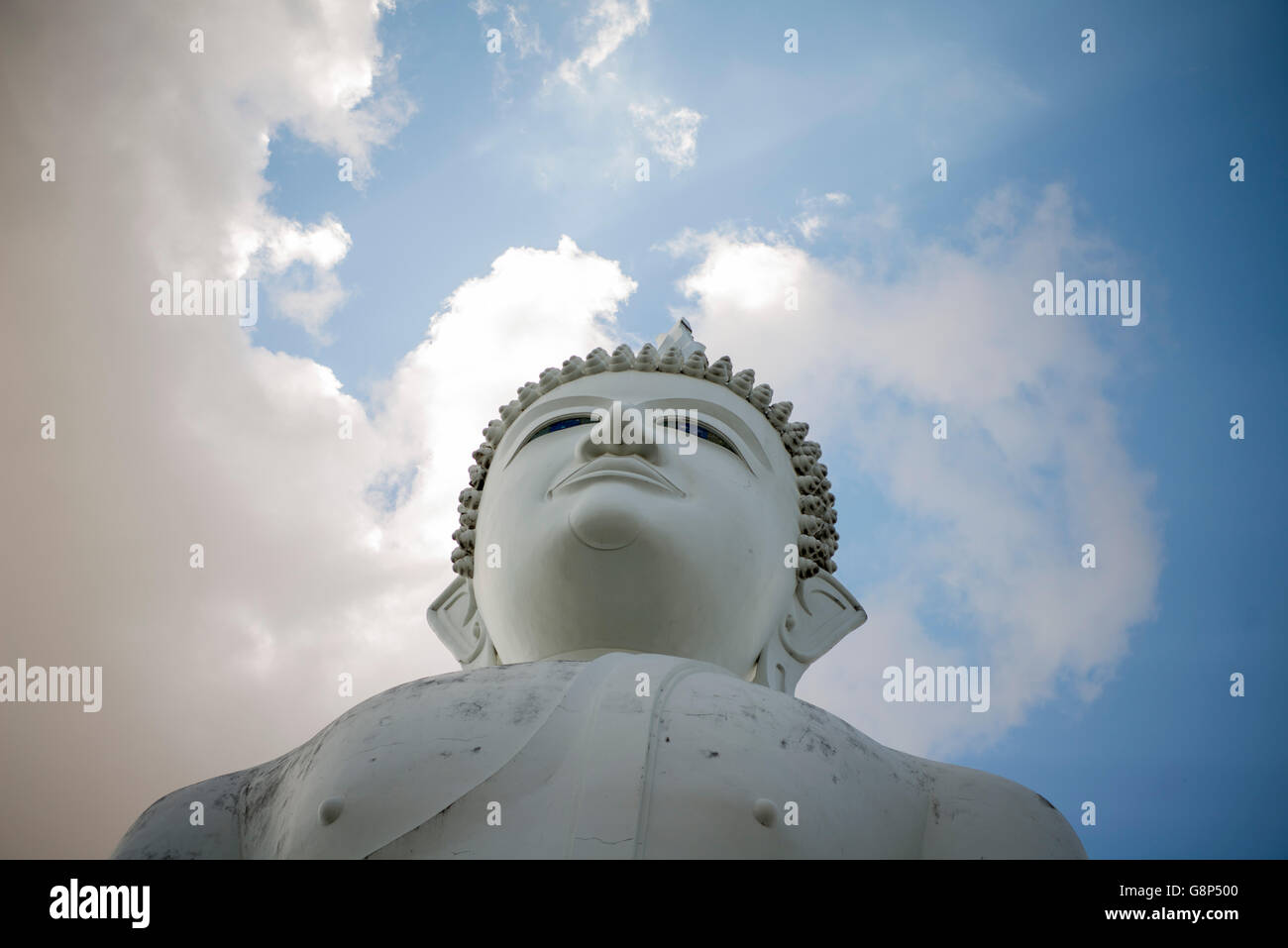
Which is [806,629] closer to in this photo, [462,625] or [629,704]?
[462,625]

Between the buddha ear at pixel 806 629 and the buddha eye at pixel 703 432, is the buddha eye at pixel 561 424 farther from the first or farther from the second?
the buddha ear at pixel 806 629

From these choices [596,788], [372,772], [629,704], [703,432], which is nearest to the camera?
[596,788]

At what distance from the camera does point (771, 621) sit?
6.66 m

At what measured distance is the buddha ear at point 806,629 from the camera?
21.9 ft

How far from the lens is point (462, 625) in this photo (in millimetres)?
7199

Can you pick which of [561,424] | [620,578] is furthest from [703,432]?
[620,578]

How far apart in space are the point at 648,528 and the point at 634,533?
0.07 m

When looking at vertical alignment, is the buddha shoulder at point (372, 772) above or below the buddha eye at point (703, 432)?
below

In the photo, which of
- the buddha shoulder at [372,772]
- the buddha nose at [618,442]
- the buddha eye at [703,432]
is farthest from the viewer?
the buddha eye at [703,432]

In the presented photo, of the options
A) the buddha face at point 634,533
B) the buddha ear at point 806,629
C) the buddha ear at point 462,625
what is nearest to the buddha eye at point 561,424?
the buddha face at point 634,533

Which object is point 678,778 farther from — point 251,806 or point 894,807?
point 251,806

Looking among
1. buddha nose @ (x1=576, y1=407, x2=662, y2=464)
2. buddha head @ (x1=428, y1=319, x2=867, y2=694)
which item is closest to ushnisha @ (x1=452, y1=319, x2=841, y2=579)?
buddha head @ (x1=428, y1=319, x2=867, y2=694)

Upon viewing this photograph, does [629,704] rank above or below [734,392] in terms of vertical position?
below
